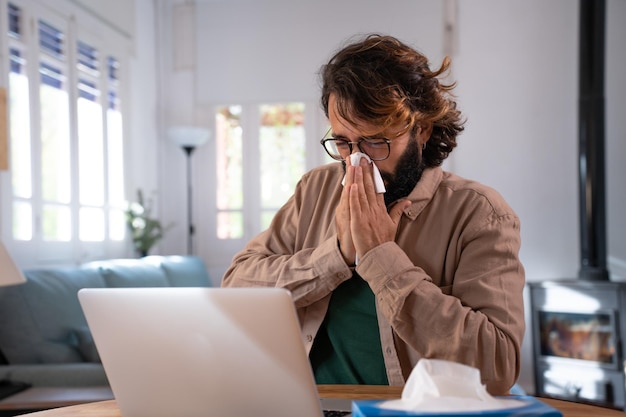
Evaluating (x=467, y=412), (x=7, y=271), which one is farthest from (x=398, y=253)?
(x=7, y=271)

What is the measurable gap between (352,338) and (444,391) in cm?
74

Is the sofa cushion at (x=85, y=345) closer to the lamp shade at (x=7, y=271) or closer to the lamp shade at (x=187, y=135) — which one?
the lamp shade at (x=7, y=271)

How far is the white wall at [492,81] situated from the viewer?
17.2 ft

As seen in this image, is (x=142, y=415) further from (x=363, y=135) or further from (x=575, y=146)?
(x=575, y=146)

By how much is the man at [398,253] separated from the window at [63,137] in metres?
2.46

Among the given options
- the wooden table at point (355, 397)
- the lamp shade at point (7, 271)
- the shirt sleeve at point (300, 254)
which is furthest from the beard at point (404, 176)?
the lamp shade at point (7, 271)

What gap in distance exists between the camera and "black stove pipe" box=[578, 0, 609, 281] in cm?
467

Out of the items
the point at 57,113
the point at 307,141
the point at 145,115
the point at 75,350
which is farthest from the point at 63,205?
the point at 307,141

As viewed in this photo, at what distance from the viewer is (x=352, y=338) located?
1.60 metres

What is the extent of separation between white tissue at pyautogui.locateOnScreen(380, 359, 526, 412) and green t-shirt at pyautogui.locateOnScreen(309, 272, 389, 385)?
0.69m

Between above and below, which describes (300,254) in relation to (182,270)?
above

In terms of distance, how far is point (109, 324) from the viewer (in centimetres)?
109

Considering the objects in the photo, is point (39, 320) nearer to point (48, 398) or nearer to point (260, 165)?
point (48, 398)

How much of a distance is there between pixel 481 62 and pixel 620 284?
6.38 ft
